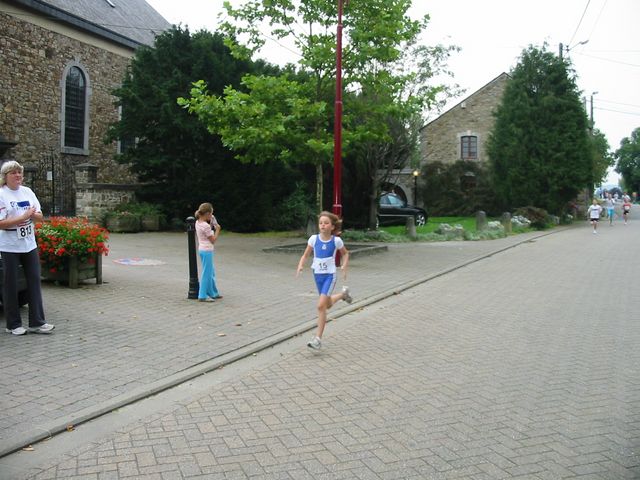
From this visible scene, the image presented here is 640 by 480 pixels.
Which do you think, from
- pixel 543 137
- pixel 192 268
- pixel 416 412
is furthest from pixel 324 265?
pixel 543 137

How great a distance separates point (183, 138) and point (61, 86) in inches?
305

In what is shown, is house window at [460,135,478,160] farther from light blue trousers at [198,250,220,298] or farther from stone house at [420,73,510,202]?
light blue trousers at [198,250,220,298]

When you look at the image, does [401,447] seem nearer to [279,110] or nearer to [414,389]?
[414,389]

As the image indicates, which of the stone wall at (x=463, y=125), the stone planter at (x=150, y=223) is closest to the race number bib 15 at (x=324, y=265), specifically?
the stone planter at (x=150, y=223)

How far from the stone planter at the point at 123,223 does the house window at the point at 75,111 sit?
302 inches

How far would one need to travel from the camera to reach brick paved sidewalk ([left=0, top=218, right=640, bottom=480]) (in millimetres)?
3730

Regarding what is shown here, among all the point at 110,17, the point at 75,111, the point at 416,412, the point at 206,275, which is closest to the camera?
the point at 416,412

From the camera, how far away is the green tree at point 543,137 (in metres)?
33.2

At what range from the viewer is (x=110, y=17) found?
97.5ft

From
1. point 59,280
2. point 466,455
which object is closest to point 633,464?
point 466,455

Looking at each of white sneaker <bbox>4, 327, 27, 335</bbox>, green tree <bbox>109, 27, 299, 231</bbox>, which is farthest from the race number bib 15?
green tree <bbox>109, 27, 299, 231</bbox>

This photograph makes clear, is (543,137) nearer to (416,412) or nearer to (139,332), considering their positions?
(139,332)

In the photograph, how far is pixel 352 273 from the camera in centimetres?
1289

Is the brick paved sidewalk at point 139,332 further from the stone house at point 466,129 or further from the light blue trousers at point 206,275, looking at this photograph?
the stone house at point 466,129
